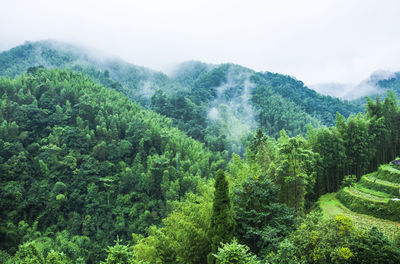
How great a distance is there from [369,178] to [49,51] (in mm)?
74508

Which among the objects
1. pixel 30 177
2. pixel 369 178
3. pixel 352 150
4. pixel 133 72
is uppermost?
pixel 133 72

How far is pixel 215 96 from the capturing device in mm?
62156

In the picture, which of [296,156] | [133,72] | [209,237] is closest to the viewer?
[209,237]

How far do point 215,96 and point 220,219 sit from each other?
5260cm

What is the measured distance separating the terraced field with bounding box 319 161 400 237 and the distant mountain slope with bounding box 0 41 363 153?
2379 centimetres

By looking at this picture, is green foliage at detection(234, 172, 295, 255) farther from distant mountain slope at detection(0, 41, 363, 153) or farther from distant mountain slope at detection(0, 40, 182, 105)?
distant mountain slope at detection(0, 40, 182, 105)

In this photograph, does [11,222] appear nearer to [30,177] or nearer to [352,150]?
[30,177]

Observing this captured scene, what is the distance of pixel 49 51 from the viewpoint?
6725 cm

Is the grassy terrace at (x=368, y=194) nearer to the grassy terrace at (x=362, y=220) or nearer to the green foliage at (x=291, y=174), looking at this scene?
the grassy terrace at (x=362, y=220)

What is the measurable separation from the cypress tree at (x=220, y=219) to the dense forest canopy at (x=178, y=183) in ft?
0.14

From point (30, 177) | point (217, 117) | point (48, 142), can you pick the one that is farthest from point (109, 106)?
point (217, 117)

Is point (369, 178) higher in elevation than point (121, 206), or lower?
higher

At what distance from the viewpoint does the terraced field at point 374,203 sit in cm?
1164

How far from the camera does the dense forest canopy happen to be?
416 inches
